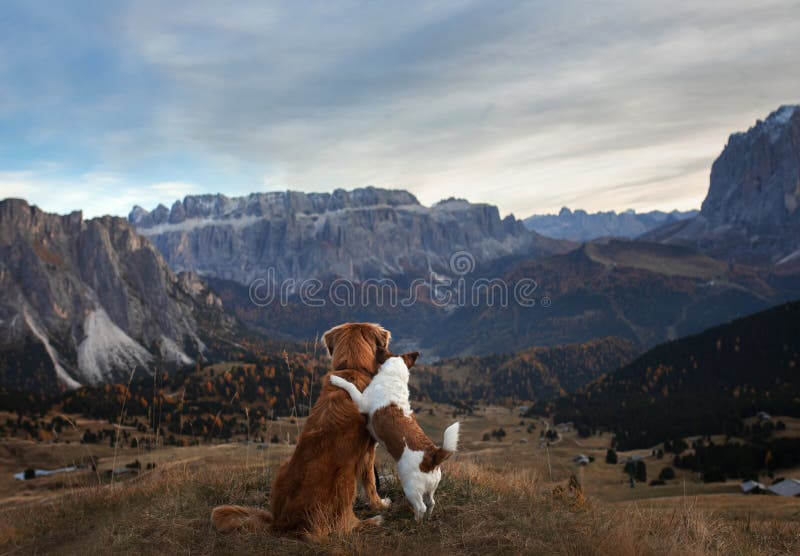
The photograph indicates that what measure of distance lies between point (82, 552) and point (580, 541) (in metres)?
8.06

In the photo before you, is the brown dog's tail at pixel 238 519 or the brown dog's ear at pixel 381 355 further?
the brown dog's ear at pixel 381 355

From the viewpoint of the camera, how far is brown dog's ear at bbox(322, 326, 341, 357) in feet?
30.7

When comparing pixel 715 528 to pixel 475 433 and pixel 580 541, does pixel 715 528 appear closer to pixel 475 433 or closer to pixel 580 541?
pixel 580 541

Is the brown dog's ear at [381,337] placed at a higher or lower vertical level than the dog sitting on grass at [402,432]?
higher

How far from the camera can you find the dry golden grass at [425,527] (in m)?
7.91

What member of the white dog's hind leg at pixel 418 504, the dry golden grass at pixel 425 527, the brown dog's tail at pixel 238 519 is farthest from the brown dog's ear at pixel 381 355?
the brown dog's tail at pixel 238 519

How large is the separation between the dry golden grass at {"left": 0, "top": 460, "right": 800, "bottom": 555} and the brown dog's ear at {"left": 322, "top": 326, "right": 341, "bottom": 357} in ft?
9.88

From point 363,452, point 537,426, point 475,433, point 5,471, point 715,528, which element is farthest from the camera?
point 537,426

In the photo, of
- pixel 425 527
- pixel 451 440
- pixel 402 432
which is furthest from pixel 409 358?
pixel 425 527

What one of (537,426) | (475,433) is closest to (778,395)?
(537,426)

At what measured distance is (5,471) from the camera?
2945 inches

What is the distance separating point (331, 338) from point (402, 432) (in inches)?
92.3

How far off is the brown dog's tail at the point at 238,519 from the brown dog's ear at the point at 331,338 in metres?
2.84

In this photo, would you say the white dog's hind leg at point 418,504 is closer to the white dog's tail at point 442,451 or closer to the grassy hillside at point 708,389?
the white dog's tail at point 442,451
